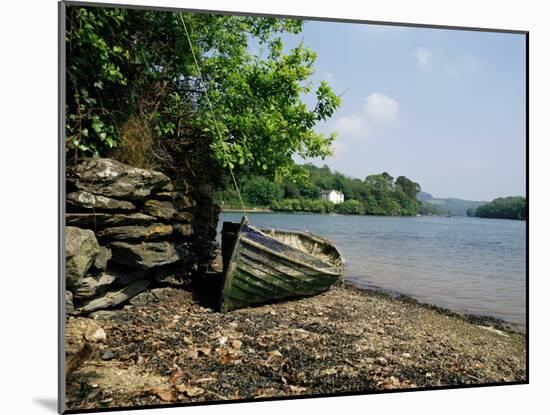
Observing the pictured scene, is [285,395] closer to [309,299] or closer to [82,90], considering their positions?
[309,299]

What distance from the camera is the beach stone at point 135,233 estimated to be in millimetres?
5258

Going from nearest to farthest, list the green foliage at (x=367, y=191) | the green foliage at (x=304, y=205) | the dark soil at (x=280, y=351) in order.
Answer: the dark soil at (x=280, y=351) → the green foliage at (x=367, y=191) → the green foliage at (x=304, y=205)

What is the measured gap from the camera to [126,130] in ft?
17.5

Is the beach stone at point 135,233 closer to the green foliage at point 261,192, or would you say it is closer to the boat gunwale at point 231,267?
the boat gunwale at point 231,267

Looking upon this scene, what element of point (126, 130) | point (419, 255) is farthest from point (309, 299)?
point (126, 130)

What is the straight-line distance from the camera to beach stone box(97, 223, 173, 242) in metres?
5.26

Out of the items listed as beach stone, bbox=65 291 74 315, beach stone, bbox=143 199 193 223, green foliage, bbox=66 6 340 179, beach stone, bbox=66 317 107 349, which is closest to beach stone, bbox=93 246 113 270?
beach stone, bbox=65 291 74 315

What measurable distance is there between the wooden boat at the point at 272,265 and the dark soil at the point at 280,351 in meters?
0.16

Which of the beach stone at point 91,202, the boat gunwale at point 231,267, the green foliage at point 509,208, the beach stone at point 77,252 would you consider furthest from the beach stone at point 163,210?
the green foliage at point 509,208

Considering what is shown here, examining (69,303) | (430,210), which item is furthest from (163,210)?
(430,210)

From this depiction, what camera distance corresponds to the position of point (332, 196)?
5836 millimetres

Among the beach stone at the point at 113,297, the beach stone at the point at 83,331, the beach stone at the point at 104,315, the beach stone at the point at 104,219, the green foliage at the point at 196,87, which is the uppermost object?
the green foliage at the point at 196,87

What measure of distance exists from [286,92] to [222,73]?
0.64 metres

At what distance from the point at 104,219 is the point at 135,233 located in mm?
401
